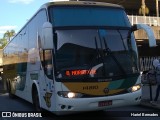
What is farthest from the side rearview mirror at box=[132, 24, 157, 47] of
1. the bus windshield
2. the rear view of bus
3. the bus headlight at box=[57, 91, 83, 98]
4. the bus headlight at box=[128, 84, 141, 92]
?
the bus headlight at box=[57, 91, 83, 98]

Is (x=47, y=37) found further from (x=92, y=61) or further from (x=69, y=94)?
(x=69, y=94)

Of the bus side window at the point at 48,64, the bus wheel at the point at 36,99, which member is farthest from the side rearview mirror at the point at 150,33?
the bus wheel at the point at 36,99

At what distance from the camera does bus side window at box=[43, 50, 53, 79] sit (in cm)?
967

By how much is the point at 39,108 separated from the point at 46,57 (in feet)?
6.68

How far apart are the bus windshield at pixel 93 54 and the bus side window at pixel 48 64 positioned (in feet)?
1.10

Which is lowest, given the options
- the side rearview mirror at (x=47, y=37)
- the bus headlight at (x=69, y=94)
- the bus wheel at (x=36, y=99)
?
the bus wheel at (x=36, y=99)

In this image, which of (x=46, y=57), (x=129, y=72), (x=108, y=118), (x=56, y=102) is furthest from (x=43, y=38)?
(x=108, y=118)

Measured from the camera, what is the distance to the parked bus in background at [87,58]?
9.26 metres

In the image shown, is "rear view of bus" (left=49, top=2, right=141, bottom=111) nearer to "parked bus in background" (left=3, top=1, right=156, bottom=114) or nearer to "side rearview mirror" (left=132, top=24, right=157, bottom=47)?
"parked bus in background" (left=3, top=1, right=156, bottom=114)

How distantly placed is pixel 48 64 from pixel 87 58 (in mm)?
1123

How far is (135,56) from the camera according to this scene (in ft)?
32.7

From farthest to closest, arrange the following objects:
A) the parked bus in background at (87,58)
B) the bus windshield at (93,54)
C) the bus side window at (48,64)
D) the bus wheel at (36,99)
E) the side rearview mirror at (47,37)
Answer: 1. the bus wheel at (36,99)
2. the bus side window at (48,64)
3. the bus windshield at (93,54)
4. the parked bus in background at (87,58)
5. the side rearview mirror at (47,37)

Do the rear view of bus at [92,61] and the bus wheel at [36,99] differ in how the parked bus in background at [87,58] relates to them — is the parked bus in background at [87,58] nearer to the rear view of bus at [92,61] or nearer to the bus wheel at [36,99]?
the rear view of bus at [92,61]

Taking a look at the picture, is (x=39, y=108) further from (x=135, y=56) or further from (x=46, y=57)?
(x=135, y=56)
